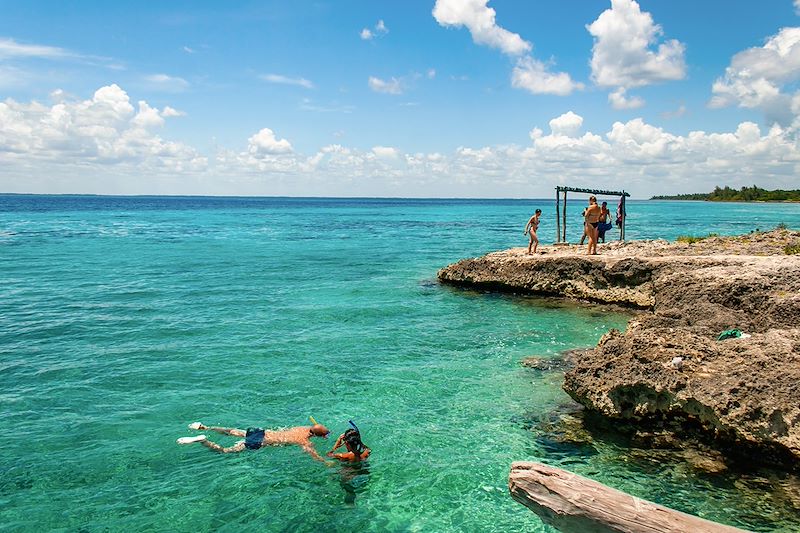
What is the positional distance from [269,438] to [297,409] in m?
1.46

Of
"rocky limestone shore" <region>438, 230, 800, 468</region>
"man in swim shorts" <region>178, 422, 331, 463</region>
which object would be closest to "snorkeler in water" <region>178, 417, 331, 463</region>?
"man in swim shorts" <region>178, 422, 331, 463</region>

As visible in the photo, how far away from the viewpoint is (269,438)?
923cm

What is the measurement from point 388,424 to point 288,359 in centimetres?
450

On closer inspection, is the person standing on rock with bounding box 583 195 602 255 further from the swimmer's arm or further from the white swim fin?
the white swim fin

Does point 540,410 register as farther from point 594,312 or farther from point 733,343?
point 594,312

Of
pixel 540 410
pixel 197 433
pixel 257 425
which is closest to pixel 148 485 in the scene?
pixel 197 433

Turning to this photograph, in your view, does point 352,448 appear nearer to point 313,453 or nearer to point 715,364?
point 313,453

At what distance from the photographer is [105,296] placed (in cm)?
2133

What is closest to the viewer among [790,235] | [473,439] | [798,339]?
[798,339]

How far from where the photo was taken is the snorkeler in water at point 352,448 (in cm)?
850

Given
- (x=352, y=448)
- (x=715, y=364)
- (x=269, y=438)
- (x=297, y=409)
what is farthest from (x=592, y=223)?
(x=269, y=438)

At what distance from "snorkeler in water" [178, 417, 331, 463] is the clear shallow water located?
0.16 metres

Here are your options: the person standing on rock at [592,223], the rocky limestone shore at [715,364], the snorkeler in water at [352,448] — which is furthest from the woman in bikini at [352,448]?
the person standing on rock at [592,223]

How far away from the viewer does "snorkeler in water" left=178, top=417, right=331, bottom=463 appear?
8.99m
